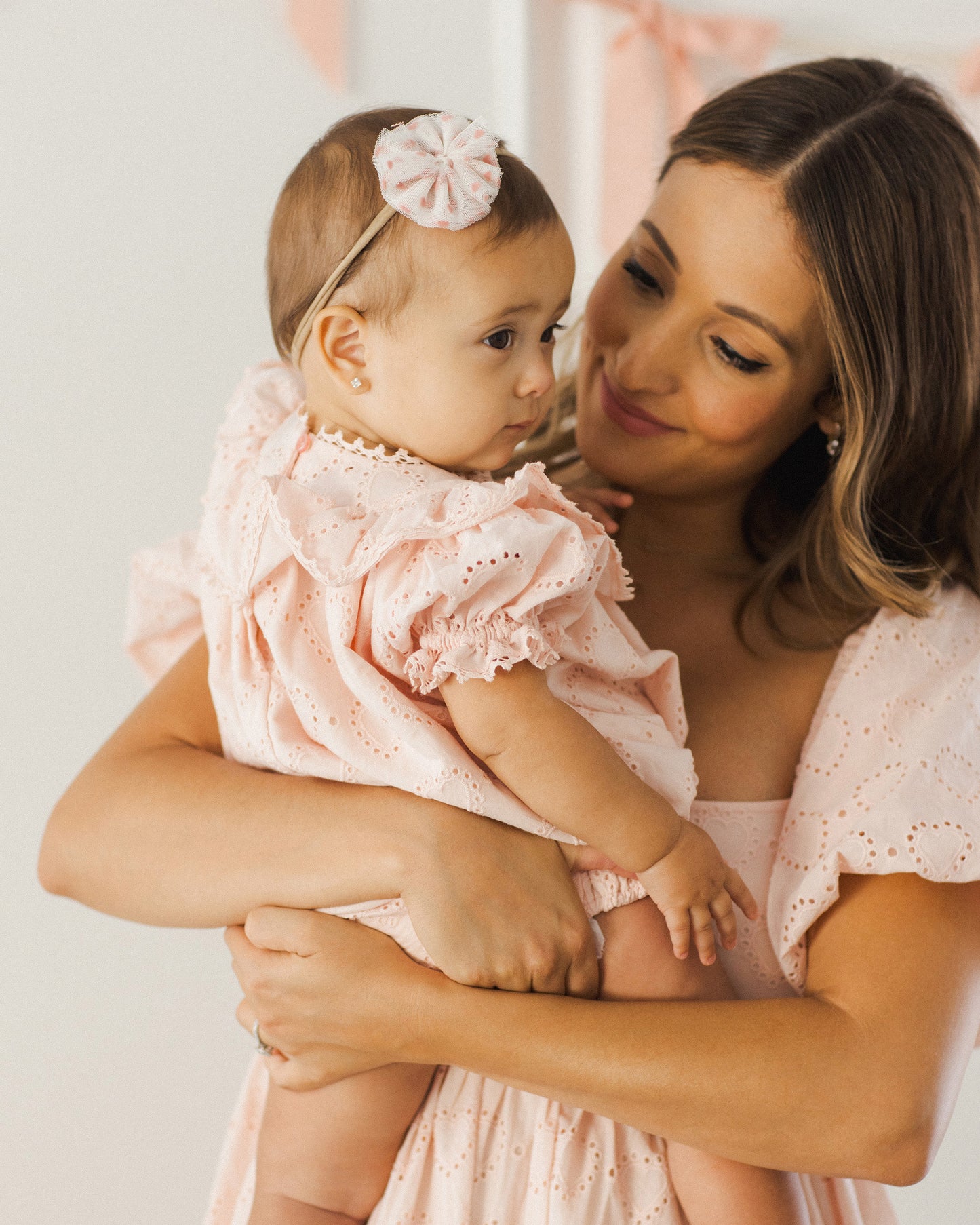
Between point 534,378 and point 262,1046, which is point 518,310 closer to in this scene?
point 534,378

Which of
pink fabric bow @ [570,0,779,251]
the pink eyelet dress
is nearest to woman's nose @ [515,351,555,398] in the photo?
the pink eyelet dress

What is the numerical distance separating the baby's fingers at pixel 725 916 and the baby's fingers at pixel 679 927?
4 cm

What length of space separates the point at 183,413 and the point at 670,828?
5.29 ft

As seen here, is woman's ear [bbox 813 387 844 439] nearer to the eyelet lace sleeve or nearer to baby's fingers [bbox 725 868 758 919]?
the eyelet lace sleeve

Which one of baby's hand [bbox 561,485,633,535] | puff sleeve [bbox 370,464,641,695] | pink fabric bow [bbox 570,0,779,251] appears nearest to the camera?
puff sleeve [bbox 370,464,641,695]

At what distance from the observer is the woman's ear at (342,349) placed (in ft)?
3.72

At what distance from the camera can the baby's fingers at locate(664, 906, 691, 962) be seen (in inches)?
45.9

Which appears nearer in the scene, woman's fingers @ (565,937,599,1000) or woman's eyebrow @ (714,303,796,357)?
woman's fingers @ (565,937,599,1000)

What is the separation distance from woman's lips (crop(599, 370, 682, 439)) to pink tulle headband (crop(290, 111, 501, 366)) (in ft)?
1.52

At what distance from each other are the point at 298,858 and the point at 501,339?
1.87 ft

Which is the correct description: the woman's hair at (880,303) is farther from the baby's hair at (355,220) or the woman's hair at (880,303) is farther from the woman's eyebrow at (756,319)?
the baby's hair at (355,220)

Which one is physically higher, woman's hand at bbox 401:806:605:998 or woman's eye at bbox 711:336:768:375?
woman's eye at bbox 711:336:768:375

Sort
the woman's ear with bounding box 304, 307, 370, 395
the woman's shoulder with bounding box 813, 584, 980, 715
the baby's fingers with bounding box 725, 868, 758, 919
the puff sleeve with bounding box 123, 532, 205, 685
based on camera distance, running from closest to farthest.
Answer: the woman's ear with bounding box 304, 307, 370, 395, the baby's fingers with bounding box 725, 868, 758, 919, the woman's shoulder with bounding box 813, 584, 980, 715, the puff sleeve with bounding box 123, 532, 205, 685

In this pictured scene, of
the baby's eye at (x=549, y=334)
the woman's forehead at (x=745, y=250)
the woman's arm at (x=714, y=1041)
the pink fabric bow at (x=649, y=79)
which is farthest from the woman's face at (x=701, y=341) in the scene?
the pink fabric bow at (x=649, y=79)
